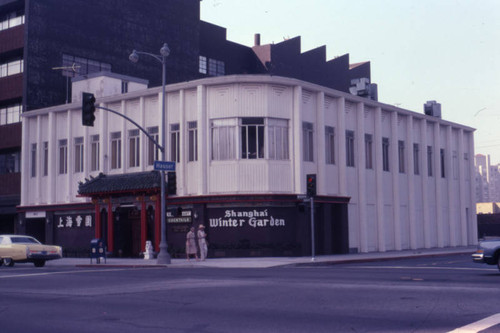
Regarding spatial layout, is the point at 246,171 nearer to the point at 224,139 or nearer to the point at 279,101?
the point at 224,139

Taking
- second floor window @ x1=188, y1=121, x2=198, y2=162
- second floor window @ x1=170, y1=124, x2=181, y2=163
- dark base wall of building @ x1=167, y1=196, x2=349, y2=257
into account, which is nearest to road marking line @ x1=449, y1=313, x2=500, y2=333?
dark base wall of building @ x1=167, y1=196, x2=349, y2=257

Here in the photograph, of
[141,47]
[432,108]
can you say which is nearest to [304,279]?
[432,108]

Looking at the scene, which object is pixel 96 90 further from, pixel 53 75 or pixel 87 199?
pixel 87 199

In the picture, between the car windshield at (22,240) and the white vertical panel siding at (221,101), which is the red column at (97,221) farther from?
the white vertical panel siding at (221,101)

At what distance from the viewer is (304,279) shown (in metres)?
18.3

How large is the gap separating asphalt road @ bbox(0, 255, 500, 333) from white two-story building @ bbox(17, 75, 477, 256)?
50.9ft

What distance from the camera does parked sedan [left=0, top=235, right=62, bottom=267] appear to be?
96.7 feet

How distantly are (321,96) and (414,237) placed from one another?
40.7ft

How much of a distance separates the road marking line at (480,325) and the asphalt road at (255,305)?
0.06m

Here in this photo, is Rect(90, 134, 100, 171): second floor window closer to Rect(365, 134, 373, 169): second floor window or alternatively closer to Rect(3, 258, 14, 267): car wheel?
Rect(3, 258, 14, 267): car wheel

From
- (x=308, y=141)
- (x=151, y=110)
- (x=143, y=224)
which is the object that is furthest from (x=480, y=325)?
(x=151, y=110)

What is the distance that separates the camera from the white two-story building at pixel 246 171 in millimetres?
33938

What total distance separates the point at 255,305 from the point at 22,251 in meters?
20.1

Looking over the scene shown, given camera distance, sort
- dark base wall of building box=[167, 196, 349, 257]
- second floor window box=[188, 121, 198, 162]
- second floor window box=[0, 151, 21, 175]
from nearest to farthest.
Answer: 1. dark base wall of building box=[167, 196, 349, 257]
2. second floor window box=[188, 121, 198, 162]
3. second floor window box=[0, 151, 21, 175]
